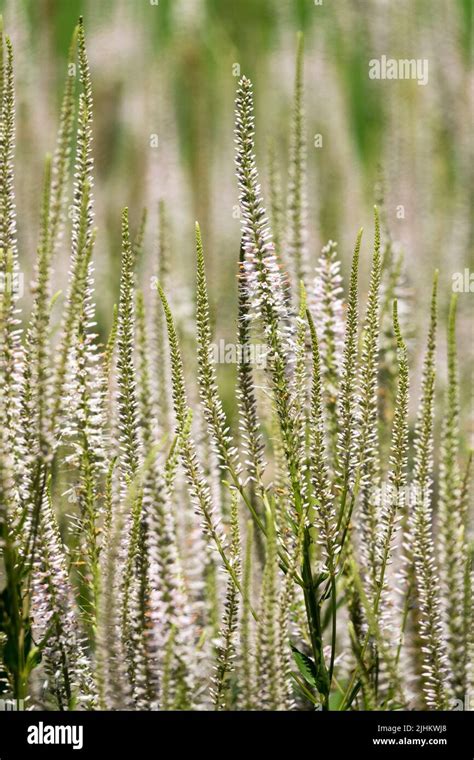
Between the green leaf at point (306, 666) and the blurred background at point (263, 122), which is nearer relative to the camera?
the green leaf at point (306, 666)

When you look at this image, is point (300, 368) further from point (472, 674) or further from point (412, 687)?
point (412, 687)

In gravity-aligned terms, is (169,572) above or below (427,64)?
below

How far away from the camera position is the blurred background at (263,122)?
2.81 meters

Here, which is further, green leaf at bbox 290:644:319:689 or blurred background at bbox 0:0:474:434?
blurred background at bbox 0:0:474:434

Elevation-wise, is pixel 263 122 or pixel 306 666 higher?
pixel 263 122

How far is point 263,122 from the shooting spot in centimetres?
327

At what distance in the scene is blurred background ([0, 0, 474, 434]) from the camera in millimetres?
2807

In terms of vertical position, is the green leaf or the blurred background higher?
the blurred background

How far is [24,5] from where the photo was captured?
264 cm

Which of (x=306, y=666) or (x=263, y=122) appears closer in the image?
(x=306, y=666)

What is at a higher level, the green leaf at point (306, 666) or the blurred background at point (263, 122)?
the blurred background at point (263, 122)
